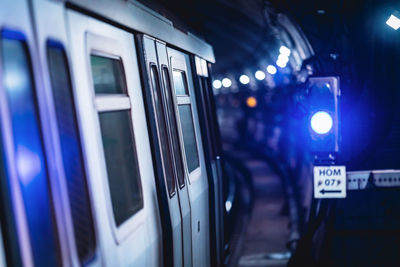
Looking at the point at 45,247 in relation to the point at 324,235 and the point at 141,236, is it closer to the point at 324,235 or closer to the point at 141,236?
the point at 141,236

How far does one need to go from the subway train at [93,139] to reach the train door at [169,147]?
0.01m

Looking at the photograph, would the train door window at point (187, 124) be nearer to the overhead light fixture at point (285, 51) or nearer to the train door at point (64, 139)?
the train door at point (64, 139)

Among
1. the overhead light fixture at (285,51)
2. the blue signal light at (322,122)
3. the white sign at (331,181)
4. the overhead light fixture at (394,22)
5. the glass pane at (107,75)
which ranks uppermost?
the overhead light fixture at (285,51)

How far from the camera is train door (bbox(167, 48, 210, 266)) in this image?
19.2 feet

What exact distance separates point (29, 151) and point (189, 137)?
13.3 feet

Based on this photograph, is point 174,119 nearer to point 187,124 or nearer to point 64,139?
point 187,124

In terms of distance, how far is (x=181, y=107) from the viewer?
245 inches

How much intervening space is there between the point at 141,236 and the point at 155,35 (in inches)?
66.9

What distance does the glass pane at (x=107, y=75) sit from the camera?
141 inches

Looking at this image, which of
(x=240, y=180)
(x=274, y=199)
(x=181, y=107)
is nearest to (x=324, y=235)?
(x=181, y=107)

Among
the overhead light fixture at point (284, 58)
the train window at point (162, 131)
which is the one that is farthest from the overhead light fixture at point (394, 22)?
the overhead light fixture at point (284, 58)

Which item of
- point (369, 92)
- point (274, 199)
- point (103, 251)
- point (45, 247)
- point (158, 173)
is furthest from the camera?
point (274, 199)

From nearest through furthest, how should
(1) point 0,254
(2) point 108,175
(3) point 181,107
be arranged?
(1) point 0,254 → (2) point 108,175 → (3) point 181,107

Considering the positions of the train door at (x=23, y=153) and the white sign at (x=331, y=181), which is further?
the white sign at (x=331, y=181)
